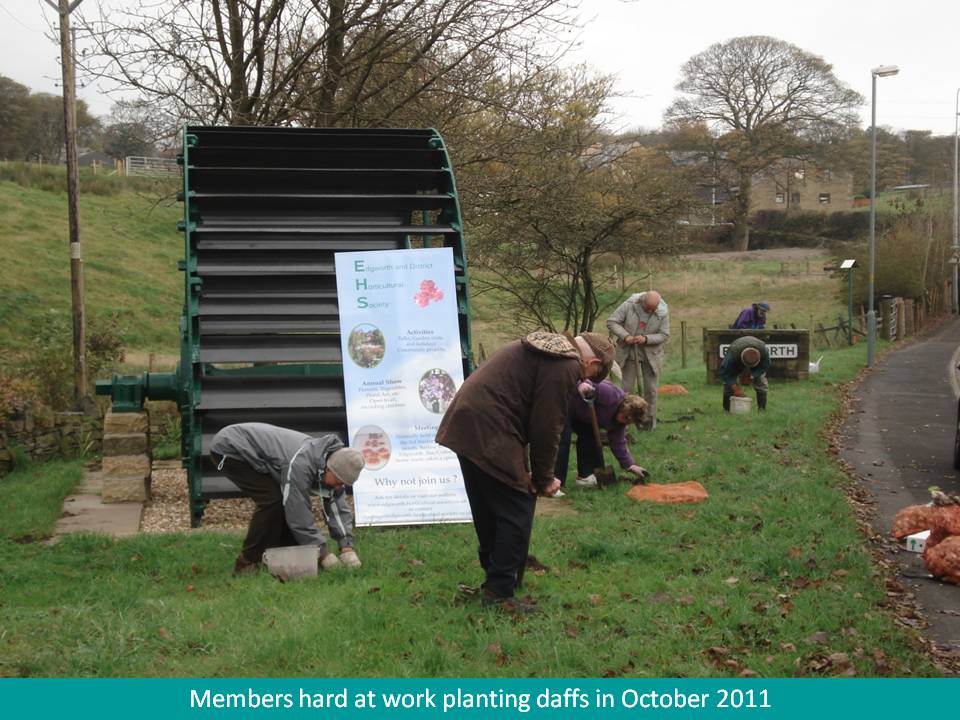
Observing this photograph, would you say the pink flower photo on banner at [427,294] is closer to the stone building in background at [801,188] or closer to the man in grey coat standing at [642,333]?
the man in grey coat standing at [642,333]

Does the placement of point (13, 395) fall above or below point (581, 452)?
above

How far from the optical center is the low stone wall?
536 inches

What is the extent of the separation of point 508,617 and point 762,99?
55.8 meters

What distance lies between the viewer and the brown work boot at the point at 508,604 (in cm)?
645

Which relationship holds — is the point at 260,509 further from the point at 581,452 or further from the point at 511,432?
the point at 581,452

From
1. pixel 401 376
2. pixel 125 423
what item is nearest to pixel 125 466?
pixel 125 423

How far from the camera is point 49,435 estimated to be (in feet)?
46.8

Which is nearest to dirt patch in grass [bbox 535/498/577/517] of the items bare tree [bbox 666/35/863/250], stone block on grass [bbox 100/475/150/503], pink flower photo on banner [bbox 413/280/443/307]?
pink flower photo on banner [bbox 413/280/443/307]

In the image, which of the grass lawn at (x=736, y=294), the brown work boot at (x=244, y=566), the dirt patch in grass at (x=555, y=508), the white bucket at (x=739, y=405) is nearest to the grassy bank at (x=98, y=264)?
the grass lawn at (x=736, y=294)

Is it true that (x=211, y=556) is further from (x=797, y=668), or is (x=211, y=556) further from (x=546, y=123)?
(x=546, y=123)

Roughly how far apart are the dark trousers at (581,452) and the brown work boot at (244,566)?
3628 millimetres

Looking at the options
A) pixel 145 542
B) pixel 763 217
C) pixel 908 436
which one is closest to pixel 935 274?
pixel 763 217

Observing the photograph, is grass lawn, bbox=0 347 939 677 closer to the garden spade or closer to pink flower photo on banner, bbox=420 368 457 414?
the garden spade

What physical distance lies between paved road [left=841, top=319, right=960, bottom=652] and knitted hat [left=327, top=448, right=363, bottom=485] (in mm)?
3494
